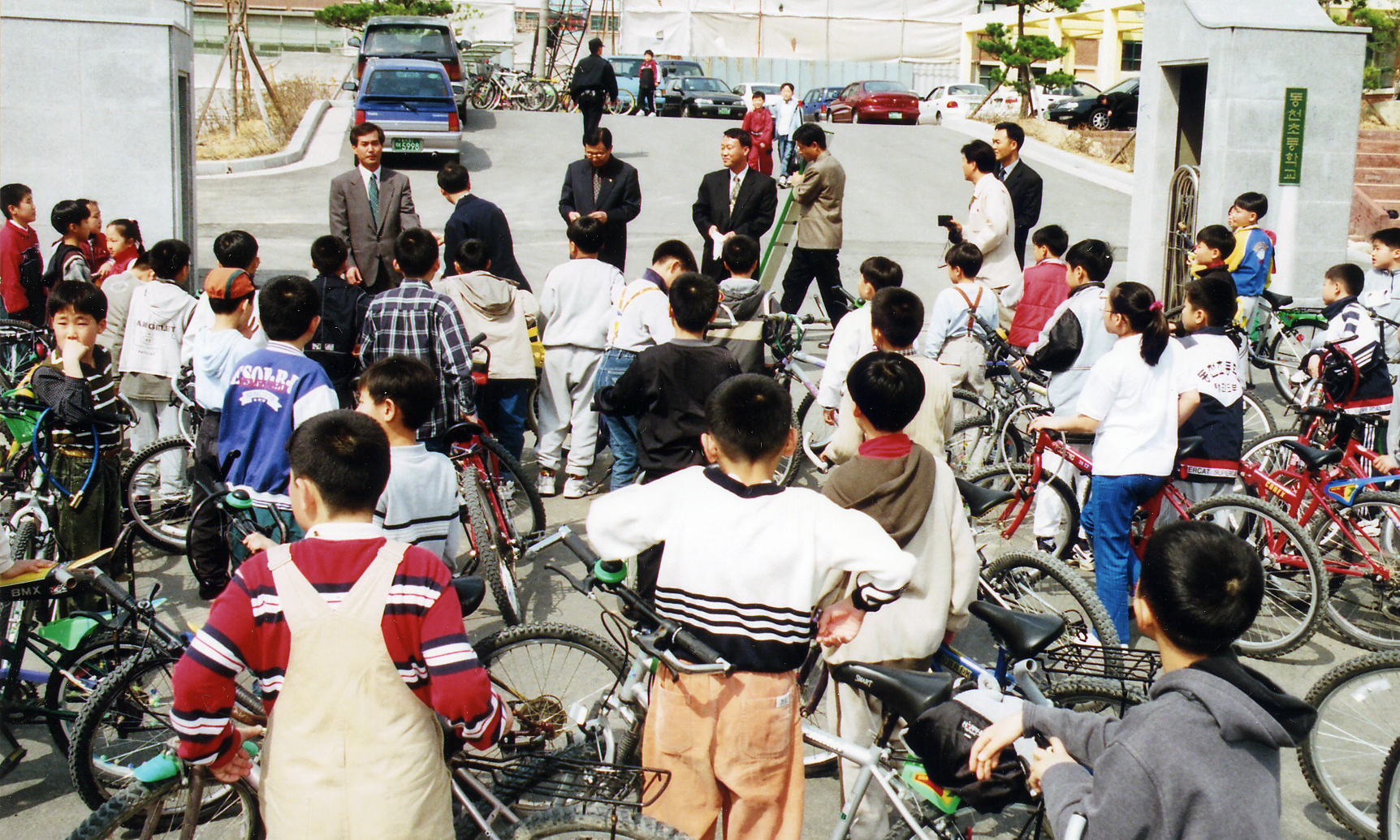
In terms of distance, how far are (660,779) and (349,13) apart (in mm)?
39635

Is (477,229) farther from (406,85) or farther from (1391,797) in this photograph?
(406,85)

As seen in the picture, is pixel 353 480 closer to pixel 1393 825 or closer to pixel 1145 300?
pixel 1393 825

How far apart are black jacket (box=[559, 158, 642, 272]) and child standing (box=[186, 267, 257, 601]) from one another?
14.1ft

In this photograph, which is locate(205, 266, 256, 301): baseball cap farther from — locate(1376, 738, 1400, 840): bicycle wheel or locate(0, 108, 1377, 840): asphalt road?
locate(1376, 738, 1400, 840): bicycle wheel

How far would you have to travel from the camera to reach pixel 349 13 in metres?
39.0

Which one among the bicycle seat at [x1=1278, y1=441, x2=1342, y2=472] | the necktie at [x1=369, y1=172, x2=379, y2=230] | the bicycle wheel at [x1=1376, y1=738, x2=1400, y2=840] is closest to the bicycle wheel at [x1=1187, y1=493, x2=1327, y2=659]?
the bicycle seat at [x1=1278, y1=441, x2=1342, y2=472]

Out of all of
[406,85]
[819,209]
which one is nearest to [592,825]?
[819,209]

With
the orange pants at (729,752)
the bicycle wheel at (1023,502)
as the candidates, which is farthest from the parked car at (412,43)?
the orange pants at (729,752)

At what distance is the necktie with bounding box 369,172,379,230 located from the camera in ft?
27.4

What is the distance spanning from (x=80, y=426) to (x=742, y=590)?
390 centimetres

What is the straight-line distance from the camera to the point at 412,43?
23.5 meters

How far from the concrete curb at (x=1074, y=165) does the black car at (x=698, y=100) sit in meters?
5.60

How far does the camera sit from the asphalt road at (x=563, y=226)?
15.5ft

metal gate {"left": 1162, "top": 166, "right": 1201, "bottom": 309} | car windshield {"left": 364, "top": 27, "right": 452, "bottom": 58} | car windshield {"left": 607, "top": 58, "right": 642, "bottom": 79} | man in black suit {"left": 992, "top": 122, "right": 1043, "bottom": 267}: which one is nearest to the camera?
man in black suit {"left": 992, "top": 122, "right": 1043, "bottom": 267}
